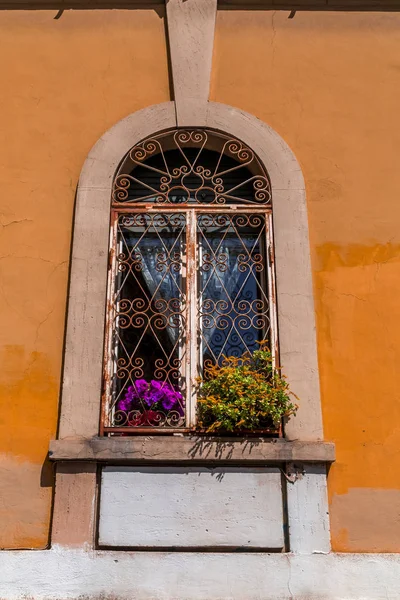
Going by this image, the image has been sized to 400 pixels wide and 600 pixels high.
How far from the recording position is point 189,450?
4797mm

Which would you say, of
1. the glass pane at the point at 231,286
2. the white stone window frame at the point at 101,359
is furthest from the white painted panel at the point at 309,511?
the glass pane at the point at 231,286

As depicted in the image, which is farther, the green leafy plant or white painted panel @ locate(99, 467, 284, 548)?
the green leafy plant

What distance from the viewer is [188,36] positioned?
6.01 metres

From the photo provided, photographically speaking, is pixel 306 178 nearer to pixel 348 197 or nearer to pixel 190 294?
pixel 348 197

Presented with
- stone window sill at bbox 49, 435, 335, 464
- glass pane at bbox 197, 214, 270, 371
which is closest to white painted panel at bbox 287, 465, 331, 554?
stone window sill at bbox 49, 435, 335, 464

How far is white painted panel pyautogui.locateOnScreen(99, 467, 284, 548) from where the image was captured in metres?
4.66

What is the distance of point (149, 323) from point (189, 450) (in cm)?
105

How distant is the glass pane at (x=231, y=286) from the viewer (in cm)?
534

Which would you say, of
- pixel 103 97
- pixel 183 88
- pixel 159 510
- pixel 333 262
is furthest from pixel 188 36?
pixel 159 510

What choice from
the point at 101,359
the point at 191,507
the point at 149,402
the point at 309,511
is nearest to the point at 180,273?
the point at 101,359

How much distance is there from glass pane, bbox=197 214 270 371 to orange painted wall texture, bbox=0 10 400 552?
1.49 feet

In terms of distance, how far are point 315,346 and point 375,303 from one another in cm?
60

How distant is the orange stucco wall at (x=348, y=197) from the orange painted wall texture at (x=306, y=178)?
0.01 meters

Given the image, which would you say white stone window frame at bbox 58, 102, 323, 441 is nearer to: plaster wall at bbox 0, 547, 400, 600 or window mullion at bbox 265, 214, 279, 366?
window mullion at bbox 265, 214, 279, 366
